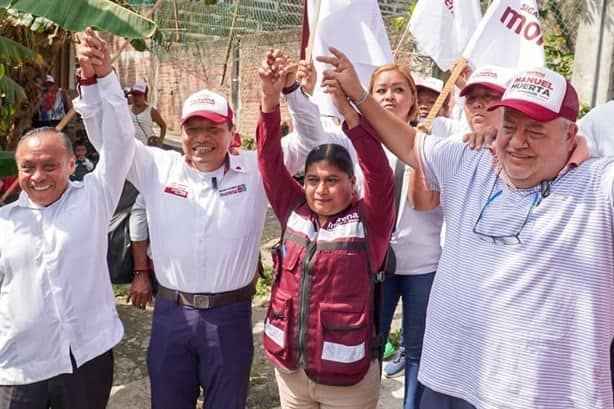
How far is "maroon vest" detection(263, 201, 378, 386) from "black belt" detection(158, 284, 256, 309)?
0.22m

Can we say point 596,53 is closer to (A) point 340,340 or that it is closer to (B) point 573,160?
(B) point 573,160

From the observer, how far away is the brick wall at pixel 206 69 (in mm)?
12046

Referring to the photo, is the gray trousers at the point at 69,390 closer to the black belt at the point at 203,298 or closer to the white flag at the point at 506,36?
the black belt at the point at 203,298

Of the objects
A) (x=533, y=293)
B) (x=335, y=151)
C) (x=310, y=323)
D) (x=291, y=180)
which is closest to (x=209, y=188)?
(x=291, y=180)

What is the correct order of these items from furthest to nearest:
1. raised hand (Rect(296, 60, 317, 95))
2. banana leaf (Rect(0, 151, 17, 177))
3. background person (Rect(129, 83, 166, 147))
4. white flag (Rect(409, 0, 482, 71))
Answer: background person (Rect(129, 83, 166, 147)) → white flag (Rect(409, 0, 482, 71)) → banana leaf (Rect(0, 151, 17, 177)) → raised hand (Rect(296, 60, 317, 95))

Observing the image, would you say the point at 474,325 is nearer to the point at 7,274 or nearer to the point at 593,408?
the point at 593,408

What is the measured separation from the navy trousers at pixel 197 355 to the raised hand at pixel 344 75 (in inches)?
40.7

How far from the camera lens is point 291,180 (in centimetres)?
245

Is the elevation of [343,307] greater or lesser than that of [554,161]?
lesser

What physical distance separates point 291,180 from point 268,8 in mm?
13508

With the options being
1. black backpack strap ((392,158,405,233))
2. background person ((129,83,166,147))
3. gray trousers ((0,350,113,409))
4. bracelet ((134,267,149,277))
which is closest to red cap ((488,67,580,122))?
black backpack strap ((392,158,405,233))

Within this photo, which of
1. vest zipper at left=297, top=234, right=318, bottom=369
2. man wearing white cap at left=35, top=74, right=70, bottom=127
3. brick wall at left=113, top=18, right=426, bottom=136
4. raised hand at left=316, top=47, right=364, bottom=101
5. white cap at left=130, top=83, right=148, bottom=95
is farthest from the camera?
brick wall at left=113, top=18, right=426, bottom=136

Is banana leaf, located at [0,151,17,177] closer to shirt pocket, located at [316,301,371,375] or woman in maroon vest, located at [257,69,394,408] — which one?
woman in maroon vest, located at [257,69,394,408]

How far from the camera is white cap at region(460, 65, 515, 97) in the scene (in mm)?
2443
